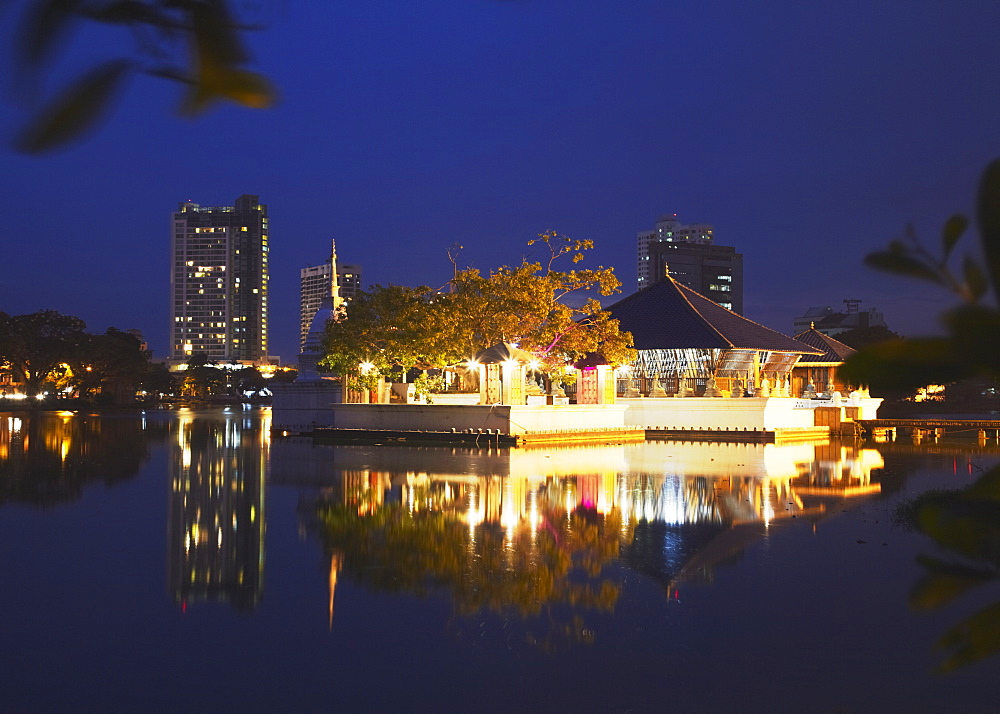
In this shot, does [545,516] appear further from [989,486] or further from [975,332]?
[975,332]

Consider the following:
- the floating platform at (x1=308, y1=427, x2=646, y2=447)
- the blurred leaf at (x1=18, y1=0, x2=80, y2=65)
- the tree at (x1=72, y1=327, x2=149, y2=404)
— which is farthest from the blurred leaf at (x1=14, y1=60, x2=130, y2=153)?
the tree at (x1=72, y1=327, x2=149, y2=404)

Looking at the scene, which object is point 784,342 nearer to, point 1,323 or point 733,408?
point 733,408

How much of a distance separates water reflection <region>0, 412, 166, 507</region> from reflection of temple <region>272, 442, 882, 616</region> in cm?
341

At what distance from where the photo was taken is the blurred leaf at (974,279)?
1.09 m

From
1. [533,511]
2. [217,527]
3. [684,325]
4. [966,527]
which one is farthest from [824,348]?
[966,527]

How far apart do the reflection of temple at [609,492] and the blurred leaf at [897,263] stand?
7483 millimetres

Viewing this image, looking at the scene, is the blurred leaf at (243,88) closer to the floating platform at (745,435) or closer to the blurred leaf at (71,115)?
the blurred leaf at (71,115)

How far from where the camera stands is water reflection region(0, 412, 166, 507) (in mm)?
15174

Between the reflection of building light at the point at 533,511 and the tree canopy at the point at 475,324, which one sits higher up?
the tree canopy at the point at 475,324

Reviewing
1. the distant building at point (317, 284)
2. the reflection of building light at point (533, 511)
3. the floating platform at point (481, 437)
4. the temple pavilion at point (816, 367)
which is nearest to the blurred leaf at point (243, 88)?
the reflection of building light at point (533, 511)

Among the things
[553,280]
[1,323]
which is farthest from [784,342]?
[1,323]

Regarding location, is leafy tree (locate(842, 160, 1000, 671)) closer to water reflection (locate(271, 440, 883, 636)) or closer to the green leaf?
the green leaf

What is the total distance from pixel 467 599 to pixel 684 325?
3275 cm

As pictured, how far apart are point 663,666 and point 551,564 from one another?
3.21 metres
